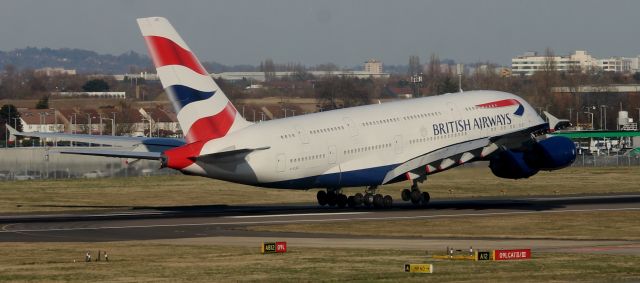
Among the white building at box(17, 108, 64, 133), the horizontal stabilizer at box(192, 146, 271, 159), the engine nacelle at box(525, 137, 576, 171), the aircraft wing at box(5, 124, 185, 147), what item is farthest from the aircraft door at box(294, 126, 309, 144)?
the white building at box(17, 108, 64, 133)

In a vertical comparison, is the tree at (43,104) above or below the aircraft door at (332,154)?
above

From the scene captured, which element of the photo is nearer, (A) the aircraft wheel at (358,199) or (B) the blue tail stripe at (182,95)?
(B) the blue tail stripe at (182,95)

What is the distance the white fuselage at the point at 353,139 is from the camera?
5469cm

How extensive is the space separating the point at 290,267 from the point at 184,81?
18868mm

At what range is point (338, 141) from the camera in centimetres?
5888

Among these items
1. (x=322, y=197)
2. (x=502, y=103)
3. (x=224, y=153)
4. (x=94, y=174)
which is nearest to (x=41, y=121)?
(x=94, y=174)

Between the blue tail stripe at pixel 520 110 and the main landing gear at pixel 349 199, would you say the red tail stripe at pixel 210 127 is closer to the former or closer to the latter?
the main landing gear at pixel 349 199

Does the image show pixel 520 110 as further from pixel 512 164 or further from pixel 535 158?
pixel 512 164

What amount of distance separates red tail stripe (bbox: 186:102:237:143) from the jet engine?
15979mm

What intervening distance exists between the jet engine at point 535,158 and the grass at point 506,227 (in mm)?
7572

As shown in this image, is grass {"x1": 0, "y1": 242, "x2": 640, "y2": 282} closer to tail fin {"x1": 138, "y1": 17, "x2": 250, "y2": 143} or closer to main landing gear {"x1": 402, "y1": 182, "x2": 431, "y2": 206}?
tail fin {"x1": 138, "y1": 17, "x2": 250, "y2": 143}

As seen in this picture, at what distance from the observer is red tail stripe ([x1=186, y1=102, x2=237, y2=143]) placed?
52.7 metres

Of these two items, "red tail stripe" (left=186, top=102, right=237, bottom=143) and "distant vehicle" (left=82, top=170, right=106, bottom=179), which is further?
"distant vehicle" (left=82, top=170, right=106, bottom=179)

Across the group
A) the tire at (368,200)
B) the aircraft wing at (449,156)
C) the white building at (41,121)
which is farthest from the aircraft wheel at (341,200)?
the white building at (41,121)
